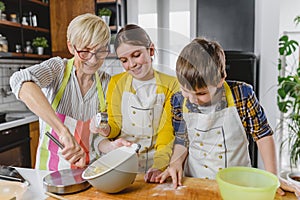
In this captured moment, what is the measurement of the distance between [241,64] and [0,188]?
1.18ft

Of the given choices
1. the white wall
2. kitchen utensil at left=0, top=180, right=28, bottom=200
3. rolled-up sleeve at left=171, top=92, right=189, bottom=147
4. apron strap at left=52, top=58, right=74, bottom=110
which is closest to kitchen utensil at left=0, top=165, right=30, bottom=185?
kitchen utensil at left=0, top=180, right=28, bottom=200

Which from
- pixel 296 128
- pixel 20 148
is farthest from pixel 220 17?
pixel 296 128

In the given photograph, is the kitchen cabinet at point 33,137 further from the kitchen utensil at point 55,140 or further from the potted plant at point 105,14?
the potted plant at point 105,14

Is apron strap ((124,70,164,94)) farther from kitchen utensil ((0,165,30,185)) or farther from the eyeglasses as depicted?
kitchen utensil ((0,165,30,185))

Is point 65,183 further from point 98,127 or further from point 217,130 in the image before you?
point 217,130

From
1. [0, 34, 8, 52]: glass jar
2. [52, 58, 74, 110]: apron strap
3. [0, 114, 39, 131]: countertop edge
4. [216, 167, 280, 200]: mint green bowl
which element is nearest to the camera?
[216, 167, 280, 200]: mint green bowl

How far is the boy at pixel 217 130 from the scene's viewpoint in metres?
0.36

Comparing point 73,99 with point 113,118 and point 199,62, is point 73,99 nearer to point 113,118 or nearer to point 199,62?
point 113,118

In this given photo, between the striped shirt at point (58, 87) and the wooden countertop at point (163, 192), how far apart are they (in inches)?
3.8

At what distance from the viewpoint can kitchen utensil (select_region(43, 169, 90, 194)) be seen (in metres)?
0.35

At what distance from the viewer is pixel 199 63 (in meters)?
0.31

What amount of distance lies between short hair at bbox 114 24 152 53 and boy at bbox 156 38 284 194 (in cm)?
8

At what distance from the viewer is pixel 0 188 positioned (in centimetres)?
38

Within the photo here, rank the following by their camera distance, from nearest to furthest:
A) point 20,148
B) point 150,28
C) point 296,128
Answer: point 150,28
point 20,148
point 296,128
